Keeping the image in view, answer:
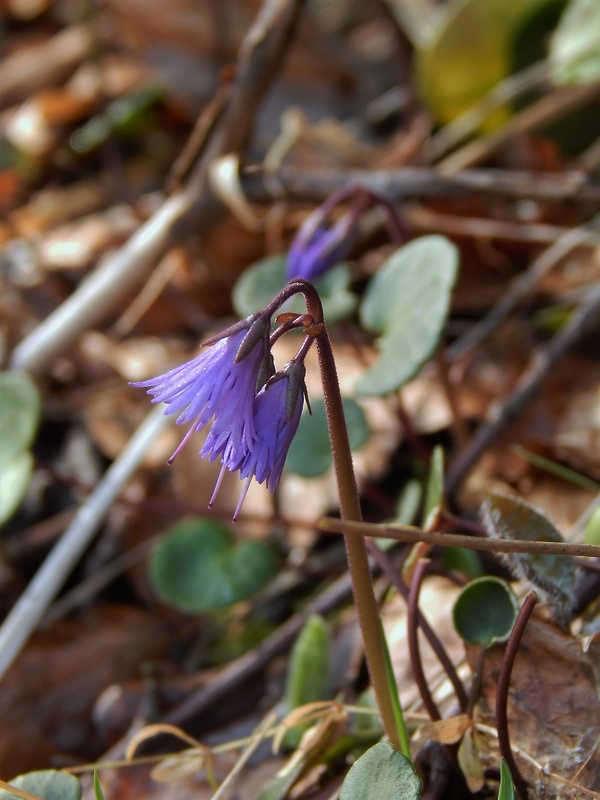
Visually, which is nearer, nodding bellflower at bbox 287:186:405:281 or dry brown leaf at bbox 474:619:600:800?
dry brown leaf at bbox 474:619:600:800

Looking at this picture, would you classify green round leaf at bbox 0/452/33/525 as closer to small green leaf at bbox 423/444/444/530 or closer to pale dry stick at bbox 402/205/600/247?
small green leaf at bbox 423/444/444/530

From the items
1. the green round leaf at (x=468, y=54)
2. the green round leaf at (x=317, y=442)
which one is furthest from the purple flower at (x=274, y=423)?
the green round leaf at (x=468, y=54)

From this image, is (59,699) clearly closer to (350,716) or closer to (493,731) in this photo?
(350,716)

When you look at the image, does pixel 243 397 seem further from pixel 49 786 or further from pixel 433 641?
pixel 49 786

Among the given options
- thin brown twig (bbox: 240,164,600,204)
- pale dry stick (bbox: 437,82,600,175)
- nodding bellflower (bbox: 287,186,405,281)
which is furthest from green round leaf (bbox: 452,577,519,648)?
pale dry stick (bbox: 437,82,600,175)

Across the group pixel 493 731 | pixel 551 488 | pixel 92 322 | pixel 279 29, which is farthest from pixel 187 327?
pixel 493 731
